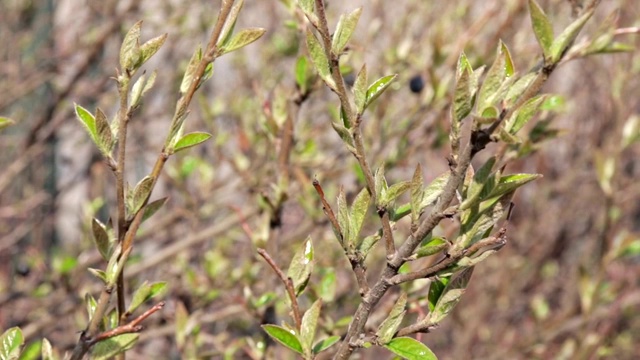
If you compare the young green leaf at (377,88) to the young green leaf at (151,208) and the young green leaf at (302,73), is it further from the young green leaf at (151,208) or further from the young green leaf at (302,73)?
the young green leaf at (302,73)

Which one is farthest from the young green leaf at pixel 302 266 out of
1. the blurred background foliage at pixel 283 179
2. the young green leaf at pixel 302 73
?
the young green leaf at pixel 302 73

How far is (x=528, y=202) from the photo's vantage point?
4.04m

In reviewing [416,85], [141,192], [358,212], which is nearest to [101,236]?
[141,192]

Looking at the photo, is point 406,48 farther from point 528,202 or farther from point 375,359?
point 528,202

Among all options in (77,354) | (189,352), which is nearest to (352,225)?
(77,354)

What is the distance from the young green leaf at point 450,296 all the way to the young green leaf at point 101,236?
443mm

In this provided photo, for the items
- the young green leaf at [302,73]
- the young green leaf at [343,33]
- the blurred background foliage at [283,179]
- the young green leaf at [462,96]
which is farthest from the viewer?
the blurred background foliage at [283,179]

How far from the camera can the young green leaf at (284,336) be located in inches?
36.6

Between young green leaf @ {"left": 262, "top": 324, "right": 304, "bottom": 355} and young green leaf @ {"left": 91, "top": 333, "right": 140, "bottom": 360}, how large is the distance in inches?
7.7

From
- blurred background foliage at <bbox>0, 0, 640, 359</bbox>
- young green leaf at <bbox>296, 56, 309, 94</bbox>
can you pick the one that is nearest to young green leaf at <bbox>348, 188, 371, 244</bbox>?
blurred background foliage at <bbox>0, 0, 640, 359</bbox>

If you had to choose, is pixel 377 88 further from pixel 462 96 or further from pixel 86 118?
pixel 86 118

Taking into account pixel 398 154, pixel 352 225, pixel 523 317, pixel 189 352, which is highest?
pixel 352 225

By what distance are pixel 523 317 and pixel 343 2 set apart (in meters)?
1.90

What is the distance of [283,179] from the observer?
1.54m
